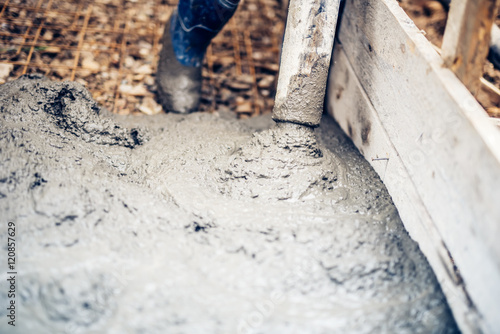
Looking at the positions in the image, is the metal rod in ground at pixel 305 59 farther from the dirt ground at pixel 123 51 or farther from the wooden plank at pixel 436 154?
the dirt ground at pixel 123 51

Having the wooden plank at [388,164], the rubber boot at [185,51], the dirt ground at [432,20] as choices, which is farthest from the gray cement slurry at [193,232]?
the dirt ground at [432,20]

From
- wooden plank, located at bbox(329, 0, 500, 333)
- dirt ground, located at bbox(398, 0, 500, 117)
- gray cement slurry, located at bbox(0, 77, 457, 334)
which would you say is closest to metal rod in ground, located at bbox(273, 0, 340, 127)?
gray cement slurry, located at bbox(0, 77, 457, 334)

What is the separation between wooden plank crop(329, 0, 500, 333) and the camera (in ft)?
3.67

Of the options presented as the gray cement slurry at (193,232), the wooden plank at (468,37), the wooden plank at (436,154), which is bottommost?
the gray cement slurry at (193,232)

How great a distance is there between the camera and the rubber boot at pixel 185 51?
1.94 meters

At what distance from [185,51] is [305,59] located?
789mm

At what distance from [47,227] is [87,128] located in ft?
1.84

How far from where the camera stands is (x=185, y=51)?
2107 millimetres

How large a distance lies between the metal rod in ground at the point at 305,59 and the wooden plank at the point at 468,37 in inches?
18.5

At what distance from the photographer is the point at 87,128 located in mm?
1733

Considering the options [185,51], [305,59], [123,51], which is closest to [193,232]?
[305,59]

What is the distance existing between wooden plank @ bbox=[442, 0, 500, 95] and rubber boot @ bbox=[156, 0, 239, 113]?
103 centimetres

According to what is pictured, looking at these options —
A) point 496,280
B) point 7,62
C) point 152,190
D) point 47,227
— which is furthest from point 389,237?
point 7,62

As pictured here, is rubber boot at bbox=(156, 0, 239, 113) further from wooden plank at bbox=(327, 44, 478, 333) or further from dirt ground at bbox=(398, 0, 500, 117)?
dirt ground at bbox=(398, 0, 500, 117)
